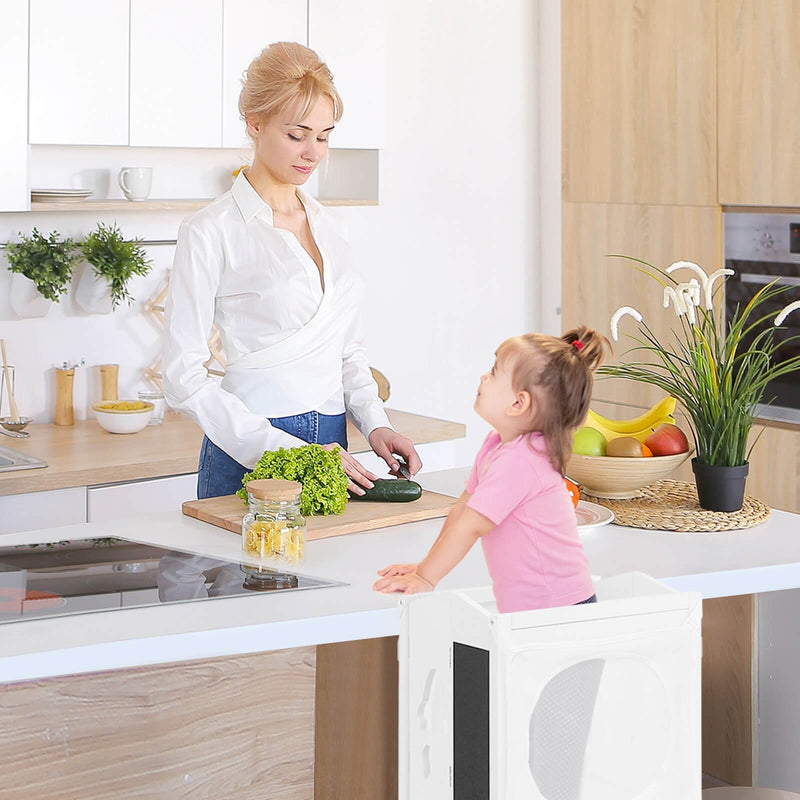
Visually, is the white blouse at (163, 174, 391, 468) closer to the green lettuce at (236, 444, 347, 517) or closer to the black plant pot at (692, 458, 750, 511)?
the green lettuce at (236, 444, 347, 517)

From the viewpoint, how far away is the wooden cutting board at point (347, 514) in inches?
83.6

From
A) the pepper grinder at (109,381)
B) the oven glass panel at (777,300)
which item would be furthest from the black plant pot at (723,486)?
the pepper grinder at (109,381)

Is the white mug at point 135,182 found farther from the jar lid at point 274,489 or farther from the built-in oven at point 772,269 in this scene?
the jar lid at point 274,489

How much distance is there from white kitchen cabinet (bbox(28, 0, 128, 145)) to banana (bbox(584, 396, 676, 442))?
172cm

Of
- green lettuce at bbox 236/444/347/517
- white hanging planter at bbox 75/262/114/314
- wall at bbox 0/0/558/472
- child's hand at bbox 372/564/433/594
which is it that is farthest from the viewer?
wall at bbox 0/0/558/472

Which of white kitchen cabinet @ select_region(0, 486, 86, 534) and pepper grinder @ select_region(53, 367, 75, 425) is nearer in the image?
white kitchen cabinet @ select_region(0, 486, 86, 534)

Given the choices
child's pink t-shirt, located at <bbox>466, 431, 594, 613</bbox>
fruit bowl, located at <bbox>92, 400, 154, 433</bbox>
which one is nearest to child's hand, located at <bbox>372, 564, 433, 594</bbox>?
child's pink t-shirt, located at <bbox>466, 431, 594, 613</bbox>

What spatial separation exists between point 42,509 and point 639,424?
153cm

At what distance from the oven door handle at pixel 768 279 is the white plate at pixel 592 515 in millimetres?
1519

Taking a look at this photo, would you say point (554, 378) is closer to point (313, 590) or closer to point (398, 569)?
point (398, 569)

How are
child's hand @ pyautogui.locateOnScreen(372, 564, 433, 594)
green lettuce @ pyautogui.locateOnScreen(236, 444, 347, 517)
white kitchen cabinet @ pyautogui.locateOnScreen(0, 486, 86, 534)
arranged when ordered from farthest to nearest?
white kitchen cabinet @ pyautogui.locateOnScreen(0, 486, 86, 534)
green lettuce @ pyautogui.locateOnScreen(236, 444, 347, 517)
child's hand @ pyautogui.locateOnScreen(372, 564, 433, 594)

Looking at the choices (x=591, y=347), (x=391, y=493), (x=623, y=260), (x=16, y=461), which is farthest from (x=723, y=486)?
(x=623, y=260)

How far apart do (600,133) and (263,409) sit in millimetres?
2121

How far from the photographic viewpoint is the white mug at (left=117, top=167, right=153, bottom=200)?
144 inches
